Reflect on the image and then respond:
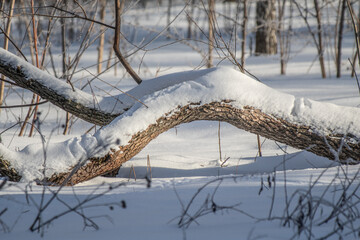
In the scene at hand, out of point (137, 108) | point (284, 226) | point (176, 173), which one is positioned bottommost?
point (176, 173)

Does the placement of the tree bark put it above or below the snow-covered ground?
above

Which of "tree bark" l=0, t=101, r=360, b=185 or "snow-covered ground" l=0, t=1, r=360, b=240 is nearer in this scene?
"snow-covered ground" l=0, t=1, r=360, b=240

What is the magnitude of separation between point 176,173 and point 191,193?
1121 mm

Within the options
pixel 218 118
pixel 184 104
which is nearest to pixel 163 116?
pixel 184 104

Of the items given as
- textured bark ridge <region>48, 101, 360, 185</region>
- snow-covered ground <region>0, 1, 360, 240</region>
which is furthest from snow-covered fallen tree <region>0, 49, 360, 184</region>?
snow-covered ground <region>0, 1, 360, 240</region>

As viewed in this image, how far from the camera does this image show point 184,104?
8.38 ft

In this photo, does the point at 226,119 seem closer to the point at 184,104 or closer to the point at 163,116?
the point at 184,104

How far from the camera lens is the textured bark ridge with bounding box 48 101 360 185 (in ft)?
8.20

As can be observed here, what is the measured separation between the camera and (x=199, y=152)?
3.74m

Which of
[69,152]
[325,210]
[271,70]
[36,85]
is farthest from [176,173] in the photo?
[271,70]

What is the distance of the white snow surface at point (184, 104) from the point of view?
7.91ft

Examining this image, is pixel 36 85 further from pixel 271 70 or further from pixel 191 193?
pixel 271 70

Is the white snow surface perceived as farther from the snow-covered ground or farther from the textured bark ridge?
the snow-covered ground

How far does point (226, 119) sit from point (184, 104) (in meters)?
0.37
